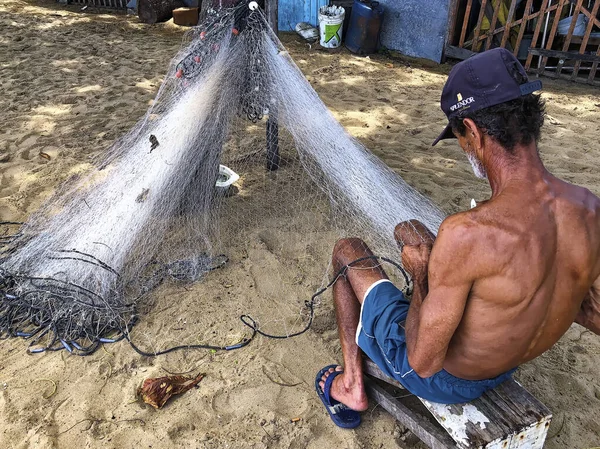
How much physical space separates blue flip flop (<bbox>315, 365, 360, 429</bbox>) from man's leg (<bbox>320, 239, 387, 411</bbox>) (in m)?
0.03

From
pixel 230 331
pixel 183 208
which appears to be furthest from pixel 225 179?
pixel 230 331

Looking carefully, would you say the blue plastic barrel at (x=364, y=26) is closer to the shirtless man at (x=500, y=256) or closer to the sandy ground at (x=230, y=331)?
the sandy ground at (x=230, y=331)

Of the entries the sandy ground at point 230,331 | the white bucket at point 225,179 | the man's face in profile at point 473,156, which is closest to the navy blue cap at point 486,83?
the man's face in profile at point 473,156

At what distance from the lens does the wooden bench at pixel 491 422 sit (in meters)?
1.92

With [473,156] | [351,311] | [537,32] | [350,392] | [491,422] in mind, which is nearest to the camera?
[473,156]

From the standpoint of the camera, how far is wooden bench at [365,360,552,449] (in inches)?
75.6

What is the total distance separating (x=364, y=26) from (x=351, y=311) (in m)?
6.33

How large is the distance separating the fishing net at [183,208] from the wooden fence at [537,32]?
4711 mm

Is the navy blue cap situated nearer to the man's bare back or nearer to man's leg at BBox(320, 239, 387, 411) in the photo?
the man's bare back

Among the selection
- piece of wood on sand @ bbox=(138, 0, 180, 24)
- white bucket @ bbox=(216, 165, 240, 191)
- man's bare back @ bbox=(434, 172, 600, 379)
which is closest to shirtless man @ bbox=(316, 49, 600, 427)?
man's bare back @ bbox=(434, 172, 600, 379)

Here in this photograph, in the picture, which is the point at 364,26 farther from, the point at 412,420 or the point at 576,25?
the point at 412,420

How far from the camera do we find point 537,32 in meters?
6.84

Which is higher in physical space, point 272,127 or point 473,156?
point 473,156

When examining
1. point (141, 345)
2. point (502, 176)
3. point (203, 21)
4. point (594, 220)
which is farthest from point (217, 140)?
point (594, 220)
